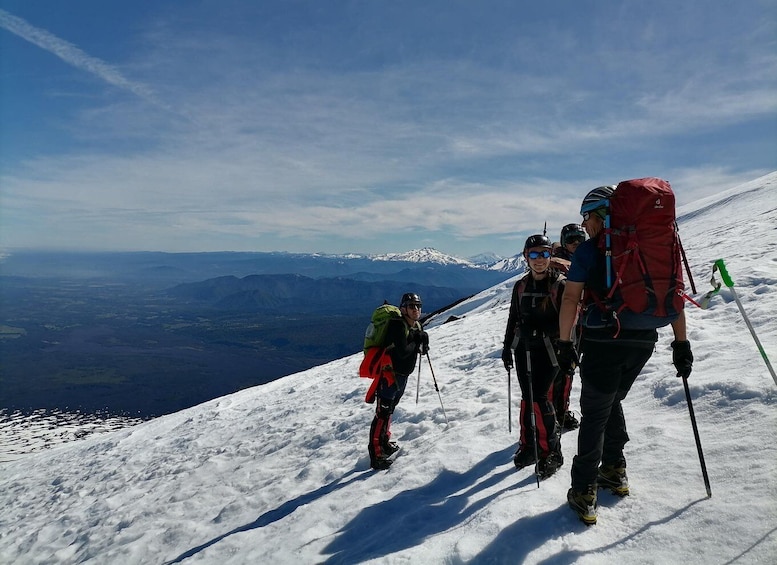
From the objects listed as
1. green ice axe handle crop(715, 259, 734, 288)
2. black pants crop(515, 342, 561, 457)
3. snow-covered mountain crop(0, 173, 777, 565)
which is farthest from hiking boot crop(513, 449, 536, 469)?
green ice axe handle crop(715, 259, 734, 288)

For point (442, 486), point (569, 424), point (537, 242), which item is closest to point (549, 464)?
point (442, 486)

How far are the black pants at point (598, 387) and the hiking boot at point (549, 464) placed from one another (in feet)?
3.69

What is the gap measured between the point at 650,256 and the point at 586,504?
2766mm

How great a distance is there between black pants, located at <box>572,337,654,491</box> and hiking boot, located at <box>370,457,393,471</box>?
4337 mm

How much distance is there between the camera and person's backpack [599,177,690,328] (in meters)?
3.83

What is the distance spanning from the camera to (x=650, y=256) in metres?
3.86

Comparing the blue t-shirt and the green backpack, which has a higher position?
the blue t-shirt

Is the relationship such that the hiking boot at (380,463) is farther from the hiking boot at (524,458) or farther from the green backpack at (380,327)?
the hiking boot at (524,458)

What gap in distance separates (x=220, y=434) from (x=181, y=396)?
183523mm

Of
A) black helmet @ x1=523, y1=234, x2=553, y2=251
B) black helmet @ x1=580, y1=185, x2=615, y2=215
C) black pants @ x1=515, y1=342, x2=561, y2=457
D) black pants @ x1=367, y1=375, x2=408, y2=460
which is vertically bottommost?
black pants @ x1=367, y1=375, x2=408, y2=460

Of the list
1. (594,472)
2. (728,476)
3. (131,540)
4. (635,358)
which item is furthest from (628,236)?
(131,540)

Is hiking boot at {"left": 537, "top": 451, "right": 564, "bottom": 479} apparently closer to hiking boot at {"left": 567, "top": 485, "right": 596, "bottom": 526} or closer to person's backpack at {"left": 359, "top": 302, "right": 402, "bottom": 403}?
hiking boot at {"left": 567, "top": 485, "right": 596, "bottom": 526}

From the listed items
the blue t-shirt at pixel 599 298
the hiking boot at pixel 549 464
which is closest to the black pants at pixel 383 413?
the hiking boot at pixel 549 464

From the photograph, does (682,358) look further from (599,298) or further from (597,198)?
(597,198)
